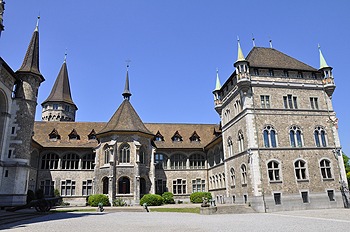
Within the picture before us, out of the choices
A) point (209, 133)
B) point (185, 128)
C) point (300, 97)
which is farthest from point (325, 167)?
point (185, 128)

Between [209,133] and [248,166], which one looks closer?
[248,166]

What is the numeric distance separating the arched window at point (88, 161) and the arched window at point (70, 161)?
3.02ft

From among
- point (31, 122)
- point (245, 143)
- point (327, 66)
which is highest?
point (327, 66)

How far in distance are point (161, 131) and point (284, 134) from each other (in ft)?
71.3

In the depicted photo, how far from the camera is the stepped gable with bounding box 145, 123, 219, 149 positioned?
4059 centimetres

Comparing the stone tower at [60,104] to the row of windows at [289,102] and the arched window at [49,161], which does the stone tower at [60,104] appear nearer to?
→ the arched window at [49,161]

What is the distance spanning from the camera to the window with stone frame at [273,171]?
24.9m

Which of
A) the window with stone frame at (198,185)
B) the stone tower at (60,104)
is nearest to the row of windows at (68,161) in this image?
the window with stone frame at (198,185)

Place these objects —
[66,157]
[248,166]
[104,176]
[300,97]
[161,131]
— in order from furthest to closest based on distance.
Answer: [161,131] < [66,157] < [104,176] < [300,97] < [248,166]

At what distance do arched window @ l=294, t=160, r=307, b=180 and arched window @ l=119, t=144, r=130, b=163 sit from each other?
752 inches

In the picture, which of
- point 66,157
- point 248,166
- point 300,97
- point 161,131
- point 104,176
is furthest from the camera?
point 161,131

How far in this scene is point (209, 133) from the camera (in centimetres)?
4394

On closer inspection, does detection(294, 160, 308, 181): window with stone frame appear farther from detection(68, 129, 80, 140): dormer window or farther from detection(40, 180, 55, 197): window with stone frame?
detection(40, 180, 55, 197): window with stone frame

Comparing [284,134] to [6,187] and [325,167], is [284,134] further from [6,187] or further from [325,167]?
[6,187]
